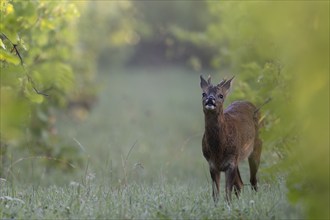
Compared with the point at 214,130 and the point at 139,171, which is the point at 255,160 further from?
the point at 139,171

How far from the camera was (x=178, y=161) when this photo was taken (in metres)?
15.6

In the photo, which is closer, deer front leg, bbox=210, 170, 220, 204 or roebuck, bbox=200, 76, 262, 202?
deer front leg, bbox=210, 170, 220, 204

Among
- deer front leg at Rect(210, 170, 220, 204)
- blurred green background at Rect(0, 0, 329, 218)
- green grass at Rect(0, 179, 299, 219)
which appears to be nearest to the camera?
blurred green background at Rect(0, 0, 329, 218)

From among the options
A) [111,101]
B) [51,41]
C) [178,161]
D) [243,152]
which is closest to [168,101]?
[111,101]

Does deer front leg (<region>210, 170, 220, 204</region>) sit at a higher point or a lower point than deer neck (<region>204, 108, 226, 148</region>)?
lower

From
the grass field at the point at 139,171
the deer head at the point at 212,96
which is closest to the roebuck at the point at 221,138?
the deer head at the point at 212,96

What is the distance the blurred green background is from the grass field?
0.30 feet

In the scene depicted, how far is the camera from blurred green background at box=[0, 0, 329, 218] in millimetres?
5355

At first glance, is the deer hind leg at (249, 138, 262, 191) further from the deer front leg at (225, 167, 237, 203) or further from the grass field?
the deer front leg at (225, 167, 237, 203)

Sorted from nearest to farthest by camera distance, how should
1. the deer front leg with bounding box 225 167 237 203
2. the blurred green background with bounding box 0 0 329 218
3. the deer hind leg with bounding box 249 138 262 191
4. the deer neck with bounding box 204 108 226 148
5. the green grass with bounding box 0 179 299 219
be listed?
the blurred green background with bounding box 0 0 329 218, the green grass with bounding box 0 179 299 219, the deer front leg with bounding box 225 167 237 203, the deer neck with bounding box 204 108 226 148, the deer hind leg with bounding box 249 138 262 191

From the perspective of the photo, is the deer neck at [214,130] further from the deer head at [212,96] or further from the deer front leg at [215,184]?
the deer front leg at [215,184]

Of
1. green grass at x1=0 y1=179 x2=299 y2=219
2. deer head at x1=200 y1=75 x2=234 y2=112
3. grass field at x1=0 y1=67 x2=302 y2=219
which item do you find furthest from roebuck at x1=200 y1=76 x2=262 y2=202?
green grass at x1=0 y1=179 x2=299 y2=219

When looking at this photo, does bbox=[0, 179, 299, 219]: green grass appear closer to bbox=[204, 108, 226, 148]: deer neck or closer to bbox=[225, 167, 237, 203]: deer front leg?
bbox=[225, 167, 237, 203]: deer front leg

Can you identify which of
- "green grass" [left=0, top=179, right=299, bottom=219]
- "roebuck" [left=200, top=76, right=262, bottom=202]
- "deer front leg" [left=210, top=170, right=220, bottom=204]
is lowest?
"green grass" [left=0, top=179, right=299, bottom=219]
